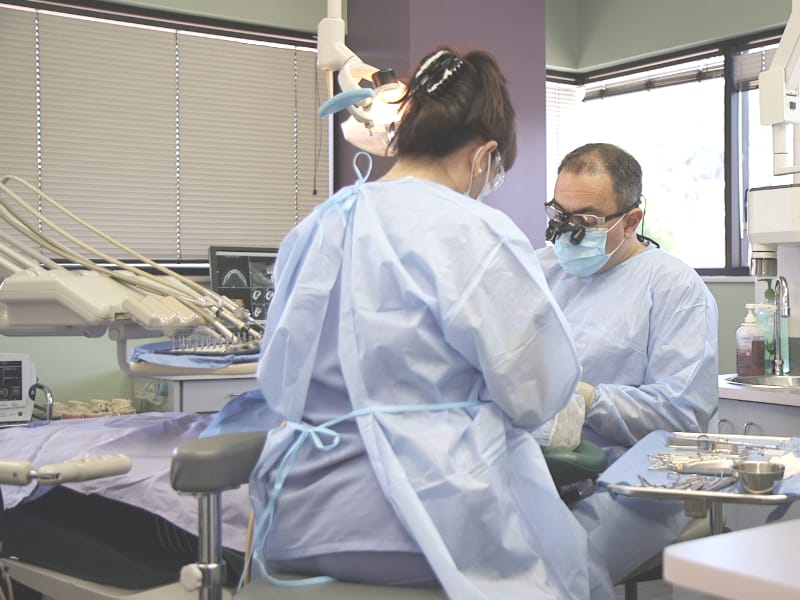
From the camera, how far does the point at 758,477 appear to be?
129cm

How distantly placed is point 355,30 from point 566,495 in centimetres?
311

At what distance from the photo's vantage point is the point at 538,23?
4430mm

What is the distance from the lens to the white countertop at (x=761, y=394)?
8.22 ft

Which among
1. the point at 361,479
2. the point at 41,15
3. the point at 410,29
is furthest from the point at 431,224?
the point at 41,15

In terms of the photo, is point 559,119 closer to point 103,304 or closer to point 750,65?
point 750,65

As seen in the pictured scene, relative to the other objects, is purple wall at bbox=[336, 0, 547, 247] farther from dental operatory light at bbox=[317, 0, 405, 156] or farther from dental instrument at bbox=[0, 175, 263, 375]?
dental instrument at bbox=[0, 175, 263, 375]

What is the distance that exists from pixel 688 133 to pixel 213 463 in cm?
398

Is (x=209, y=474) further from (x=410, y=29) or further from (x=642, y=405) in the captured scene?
(x=410, y=29)

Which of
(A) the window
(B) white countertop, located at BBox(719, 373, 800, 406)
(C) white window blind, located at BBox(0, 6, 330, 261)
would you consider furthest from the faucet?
(C) white window blind, located at BBox(0, 6, 330, 261)

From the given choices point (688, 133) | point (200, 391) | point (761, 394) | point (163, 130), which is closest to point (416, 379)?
point (761, 394)

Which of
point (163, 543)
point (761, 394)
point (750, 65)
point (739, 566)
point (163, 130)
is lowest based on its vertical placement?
point (163, 543)

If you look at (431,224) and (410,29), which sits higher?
(410,29)

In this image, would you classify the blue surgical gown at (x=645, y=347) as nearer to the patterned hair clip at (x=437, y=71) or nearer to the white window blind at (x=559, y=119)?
the patterned hair clip at (x=437, y=71)

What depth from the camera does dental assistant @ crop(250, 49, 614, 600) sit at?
4.25 feet
